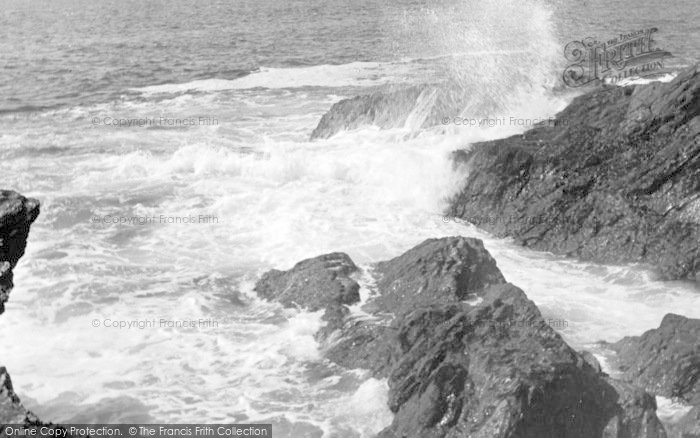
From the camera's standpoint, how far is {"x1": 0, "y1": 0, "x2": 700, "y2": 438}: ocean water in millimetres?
12367

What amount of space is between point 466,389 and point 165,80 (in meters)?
29.8

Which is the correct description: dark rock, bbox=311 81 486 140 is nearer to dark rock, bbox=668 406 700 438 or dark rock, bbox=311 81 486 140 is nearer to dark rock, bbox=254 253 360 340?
dark rock, bbox=254 253 360 340

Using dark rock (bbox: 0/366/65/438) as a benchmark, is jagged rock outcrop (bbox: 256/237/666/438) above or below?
below


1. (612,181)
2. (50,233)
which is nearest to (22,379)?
(50,233)

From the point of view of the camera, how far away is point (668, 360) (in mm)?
10961

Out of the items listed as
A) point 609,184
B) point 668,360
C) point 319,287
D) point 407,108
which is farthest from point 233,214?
point 668,360

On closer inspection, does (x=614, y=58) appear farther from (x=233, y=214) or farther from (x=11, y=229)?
(x=11, y=229)

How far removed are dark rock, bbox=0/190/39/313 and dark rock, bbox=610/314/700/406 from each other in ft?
27.6

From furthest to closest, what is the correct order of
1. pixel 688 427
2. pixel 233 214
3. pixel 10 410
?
pixel 233 214, pixel 688 427, pixel 10 410

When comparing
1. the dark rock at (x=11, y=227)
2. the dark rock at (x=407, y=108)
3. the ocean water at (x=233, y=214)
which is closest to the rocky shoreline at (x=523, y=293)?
the dark rock at (x=11, y=227)

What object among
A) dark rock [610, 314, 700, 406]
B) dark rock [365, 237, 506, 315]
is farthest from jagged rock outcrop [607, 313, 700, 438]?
dark rock [365, 237, 506, 315]

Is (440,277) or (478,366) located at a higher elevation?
(440,277)

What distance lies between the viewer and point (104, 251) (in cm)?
1759

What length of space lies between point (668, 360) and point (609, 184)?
6.30 m
